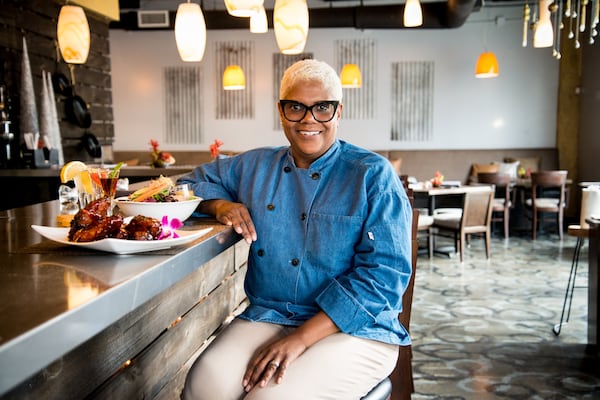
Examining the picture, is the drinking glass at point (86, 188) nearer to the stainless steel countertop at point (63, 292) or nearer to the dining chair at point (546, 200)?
the stainless steel countertop at point (63, 292)

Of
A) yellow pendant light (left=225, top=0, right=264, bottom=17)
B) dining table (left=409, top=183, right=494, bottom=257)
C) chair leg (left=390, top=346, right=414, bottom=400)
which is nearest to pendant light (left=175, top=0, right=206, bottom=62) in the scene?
yellow pendant light (left=225, top=0, right=264, bottom=17)

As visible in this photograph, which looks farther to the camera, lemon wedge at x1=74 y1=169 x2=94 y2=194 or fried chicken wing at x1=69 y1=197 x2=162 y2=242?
lemon wedge at x1=74 y1=169 x2=94 y2=194

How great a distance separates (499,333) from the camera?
4492 mm

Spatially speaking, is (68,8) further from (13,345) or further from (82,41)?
(13,345)

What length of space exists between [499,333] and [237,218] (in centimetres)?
317

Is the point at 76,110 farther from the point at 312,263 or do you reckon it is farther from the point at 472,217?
the point at 312,263

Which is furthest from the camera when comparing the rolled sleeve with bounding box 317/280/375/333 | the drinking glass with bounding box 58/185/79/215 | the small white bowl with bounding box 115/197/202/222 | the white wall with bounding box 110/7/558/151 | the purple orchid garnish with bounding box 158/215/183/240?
the white wall with bounding box 110/7/558/151

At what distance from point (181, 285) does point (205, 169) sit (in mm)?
483

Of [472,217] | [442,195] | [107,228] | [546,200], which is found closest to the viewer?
[107,228]

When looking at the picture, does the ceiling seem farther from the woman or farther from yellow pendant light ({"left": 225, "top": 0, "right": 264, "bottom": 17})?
the woman

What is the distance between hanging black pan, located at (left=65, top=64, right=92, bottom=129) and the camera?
7.36m

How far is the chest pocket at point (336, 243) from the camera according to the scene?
189 cm

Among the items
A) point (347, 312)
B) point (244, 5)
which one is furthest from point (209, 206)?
point (244, 5)

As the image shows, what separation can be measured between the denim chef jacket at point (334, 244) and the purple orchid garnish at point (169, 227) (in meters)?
0.32
